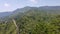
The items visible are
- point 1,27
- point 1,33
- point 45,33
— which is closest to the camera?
point 45,33

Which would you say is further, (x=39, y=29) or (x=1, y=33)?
(x=1, y=33)

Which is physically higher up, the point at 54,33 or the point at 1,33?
the point at 54,33

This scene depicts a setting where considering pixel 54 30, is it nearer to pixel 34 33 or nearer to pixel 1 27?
pixel 34 33

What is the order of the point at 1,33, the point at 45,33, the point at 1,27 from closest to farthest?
1. the point at 45,33
2. the point at 1,33
3. the point at 1,27

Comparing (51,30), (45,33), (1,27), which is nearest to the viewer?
(45,33)

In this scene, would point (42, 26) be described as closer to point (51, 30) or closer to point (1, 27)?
point (51, 30)

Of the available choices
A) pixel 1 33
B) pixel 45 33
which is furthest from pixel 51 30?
pixel 1 33

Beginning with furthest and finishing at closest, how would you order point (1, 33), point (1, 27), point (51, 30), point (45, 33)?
point (1, 27) < point (1, 33) < point (51, 30) < point (45, 33)

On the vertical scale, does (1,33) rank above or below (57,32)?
below

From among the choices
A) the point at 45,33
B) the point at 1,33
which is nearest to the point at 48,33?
the point at 45,33

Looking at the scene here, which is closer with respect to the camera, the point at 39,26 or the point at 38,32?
the point at 38,32
